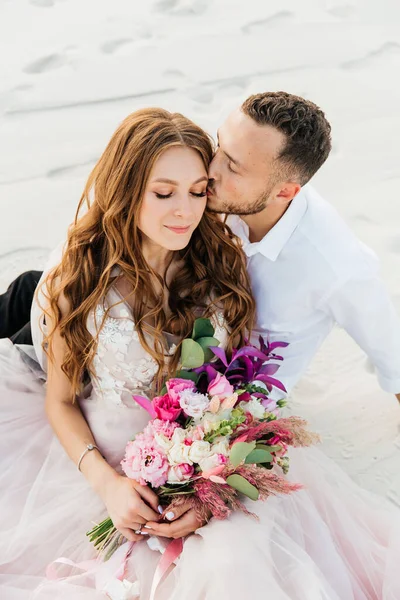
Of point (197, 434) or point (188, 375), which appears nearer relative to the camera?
point (197, 434)

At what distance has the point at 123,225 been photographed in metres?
2.55

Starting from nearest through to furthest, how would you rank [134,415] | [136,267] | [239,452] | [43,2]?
[239,452], [136,267], [134,415], [43,2]

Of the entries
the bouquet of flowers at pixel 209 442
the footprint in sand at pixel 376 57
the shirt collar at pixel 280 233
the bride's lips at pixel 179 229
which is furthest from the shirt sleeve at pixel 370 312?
the footprint in sand at pixel 376 57

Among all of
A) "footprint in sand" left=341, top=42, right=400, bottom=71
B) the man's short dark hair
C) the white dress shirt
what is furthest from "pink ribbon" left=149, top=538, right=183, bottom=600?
"footprint in sand" left=341, top=42, right=400, bottom=71

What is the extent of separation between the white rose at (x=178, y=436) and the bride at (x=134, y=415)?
27cm

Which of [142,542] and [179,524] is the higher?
[179,524]

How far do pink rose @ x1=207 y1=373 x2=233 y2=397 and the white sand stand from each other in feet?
4.64

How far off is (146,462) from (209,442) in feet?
0.74

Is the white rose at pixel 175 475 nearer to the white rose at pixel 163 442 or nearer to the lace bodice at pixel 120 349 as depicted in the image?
the white rose at pixel 163 442

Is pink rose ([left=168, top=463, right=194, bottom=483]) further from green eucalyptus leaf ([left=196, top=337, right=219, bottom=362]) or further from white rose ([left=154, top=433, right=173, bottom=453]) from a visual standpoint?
green eucalyptus leaf ([left=196, top=337, right=219, bottom=362])

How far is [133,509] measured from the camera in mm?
2393

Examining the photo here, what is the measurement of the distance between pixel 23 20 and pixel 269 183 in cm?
396

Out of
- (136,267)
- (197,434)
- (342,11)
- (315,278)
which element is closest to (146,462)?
(197,434)

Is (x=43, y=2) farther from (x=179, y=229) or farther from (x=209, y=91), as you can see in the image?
(x=179, y=229)
